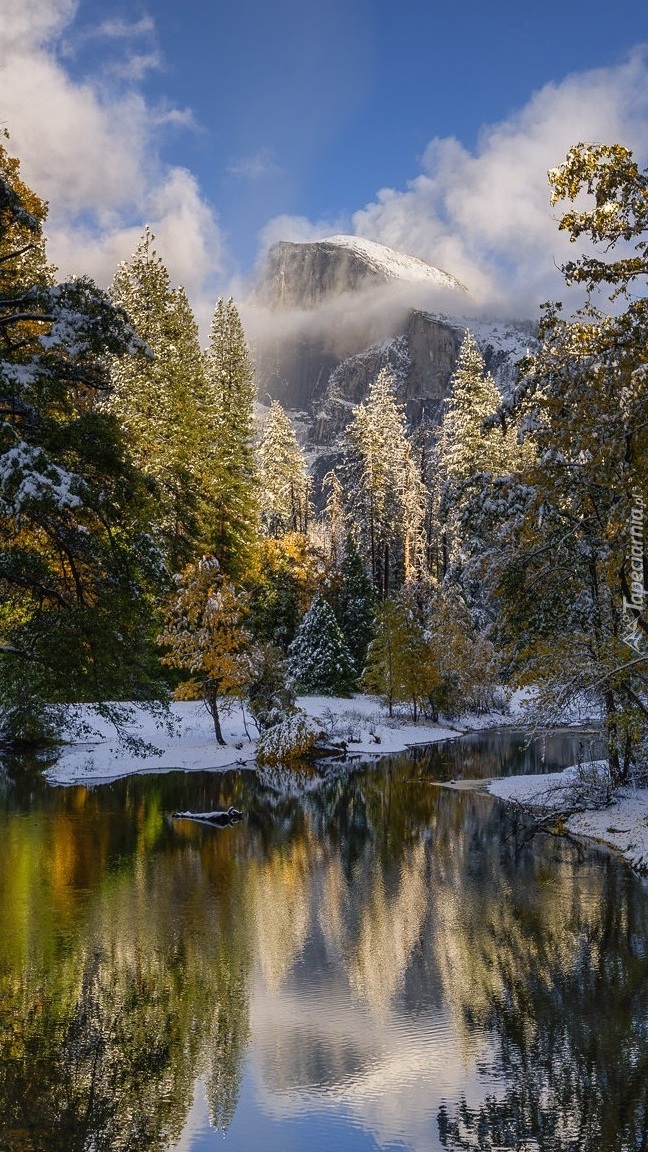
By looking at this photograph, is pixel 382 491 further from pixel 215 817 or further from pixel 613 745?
pixel 613 745

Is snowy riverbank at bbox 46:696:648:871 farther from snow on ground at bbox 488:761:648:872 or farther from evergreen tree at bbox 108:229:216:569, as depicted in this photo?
evergreen tree at bbox 108:229:216:569

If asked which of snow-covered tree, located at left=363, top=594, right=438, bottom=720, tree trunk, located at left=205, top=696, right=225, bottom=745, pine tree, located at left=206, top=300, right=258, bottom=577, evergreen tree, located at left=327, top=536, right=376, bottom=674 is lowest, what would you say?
tree trunk, located at left=205, top=696, right=225, bottom=745

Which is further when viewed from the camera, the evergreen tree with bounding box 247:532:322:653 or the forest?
the evergreen tree with bounding box 247:532:322:653

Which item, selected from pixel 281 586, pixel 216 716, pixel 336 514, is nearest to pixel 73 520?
pixel 216 716

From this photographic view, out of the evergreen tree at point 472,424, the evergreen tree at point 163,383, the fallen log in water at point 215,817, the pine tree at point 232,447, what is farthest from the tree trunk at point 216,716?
the evergreen tree at point 472,424

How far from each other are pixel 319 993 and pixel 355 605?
155 ft

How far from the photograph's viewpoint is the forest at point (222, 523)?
1059 cm

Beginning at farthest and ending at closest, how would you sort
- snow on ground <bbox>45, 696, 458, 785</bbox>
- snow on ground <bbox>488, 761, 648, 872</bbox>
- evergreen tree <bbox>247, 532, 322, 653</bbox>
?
evergreen tree <bbox>247, 532, 322, 653</bbox>
snow on ground <bbox>45, 696, 458, 785</bbox>
snow on ground <bbox>488, 761, 648, 872</bbox>

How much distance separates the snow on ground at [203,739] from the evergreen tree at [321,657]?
1.09 m

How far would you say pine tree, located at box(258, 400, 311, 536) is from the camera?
73438mm

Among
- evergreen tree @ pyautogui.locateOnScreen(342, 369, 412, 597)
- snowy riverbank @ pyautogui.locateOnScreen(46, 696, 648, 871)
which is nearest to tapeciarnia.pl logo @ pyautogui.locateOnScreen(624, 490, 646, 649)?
snowy riverbank @ pyautogui.locateOnScreen(46, 696, 648, 871)

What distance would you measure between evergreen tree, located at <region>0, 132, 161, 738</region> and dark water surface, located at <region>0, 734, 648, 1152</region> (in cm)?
377

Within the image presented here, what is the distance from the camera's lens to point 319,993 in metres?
10.9

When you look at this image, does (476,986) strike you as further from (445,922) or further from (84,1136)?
(84,1136)
